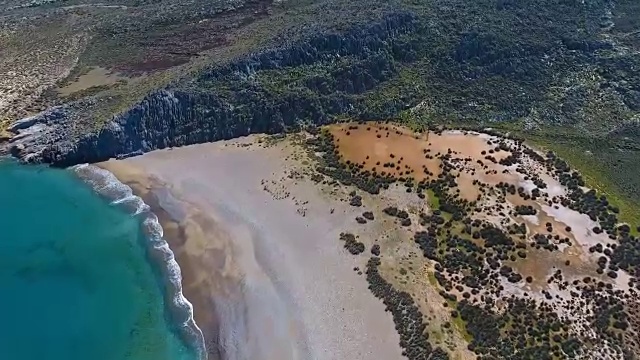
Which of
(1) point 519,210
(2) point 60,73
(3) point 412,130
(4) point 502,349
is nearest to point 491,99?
(3) point 412,130

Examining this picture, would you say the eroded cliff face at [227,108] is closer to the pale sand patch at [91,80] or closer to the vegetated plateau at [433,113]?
the vegetated plateau at [433,113]

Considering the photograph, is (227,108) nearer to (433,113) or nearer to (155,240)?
(155,240)

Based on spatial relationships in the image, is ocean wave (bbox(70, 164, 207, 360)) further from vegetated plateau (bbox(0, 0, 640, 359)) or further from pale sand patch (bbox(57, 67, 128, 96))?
pale sand patch (bbox(57, 67, 128, 96))

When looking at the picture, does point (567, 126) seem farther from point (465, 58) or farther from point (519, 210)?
point (519, 210)

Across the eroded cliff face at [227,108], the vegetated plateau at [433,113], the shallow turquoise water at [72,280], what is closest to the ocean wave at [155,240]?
the shallow turquoise water at [72,280]

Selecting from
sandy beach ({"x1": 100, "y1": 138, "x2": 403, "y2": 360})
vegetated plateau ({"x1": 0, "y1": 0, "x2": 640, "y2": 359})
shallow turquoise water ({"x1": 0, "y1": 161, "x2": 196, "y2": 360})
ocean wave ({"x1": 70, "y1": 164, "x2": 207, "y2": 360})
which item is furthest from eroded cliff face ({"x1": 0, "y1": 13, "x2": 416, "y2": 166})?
shallow turquoise water ({"x1": 0, "y1": 161, "x2": 196, "y2": 360})

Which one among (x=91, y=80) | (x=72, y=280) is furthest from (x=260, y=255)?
(x=91, y=80)
